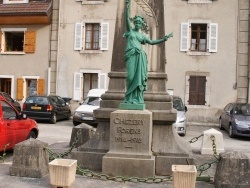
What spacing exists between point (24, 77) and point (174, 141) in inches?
675

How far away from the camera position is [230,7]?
69.6ft

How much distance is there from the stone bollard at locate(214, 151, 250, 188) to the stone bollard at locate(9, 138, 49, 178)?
3.36m

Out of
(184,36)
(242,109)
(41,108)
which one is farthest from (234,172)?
(184,36)

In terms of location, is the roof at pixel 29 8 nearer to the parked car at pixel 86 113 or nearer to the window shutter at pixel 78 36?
the window shutter at pixel 78 36

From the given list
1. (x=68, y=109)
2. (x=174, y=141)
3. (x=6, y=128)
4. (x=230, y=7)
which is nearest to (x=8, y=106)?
(x=6, y=128)

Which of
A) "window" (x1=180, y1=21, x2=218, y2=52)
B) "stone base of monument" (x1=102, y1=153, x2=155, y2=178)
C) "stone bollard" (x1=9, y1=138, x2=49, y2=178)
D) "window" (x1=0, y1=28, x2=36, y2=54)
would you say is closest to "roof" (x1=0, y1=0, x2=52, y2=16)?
Answer: "window" (x1=0, y1=28, x2=36, y2=54)

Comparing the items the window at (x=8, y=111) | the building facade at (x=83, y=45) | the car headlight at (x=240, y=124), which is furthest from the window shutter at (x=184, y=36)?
the window at (x=8, y=111)

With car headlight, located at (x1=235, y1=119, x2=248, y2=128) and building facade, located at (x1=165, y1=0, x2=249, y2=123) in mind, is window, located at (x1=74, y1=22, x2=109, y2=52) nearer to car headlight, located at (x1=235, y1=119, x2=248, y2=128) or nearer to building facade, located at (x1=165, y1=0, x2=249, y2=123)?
building facade, located at (x1=165, y1=0, x2=249, y2=123)

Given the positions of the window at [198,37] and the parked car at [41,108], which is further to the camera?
the window at [198,37]

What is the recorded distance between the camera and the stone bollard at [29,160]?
739 cm

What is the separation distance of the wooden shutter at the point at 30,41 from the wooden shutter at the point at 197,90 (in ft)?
31.9

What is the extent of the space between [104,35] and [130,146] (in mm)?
15812

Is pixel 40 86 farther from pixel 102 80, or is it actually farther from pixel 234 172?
pixel 234 172

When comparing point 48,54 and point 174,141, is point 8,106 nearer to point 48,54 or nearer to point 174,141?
point 174,141
